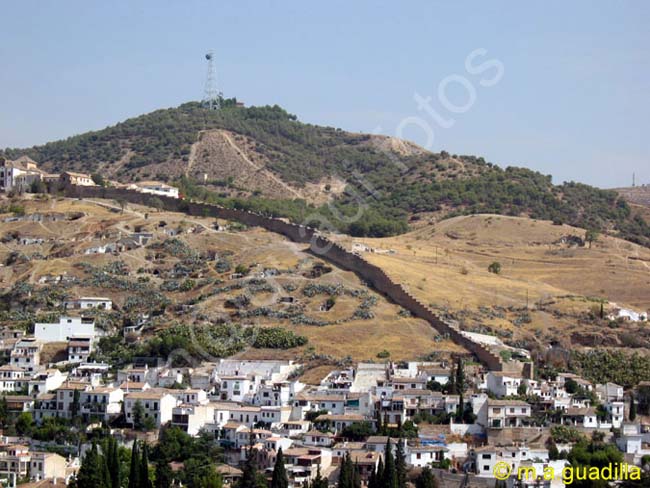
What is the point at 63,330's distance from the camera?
2375 inches

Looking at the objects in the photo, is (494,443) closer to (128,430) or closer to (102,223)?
(128,430)

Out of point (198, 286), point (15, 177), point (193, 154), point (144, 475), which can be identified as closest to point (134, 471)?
point (144, 475)

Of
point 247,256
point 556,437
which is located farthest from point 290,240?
point 556,437

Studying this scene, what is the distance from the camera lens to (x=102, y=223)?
79.1 metres

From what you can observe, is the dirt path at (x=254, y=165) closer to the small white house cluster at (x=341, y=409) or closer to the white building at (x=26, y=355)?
the white building at (x=26, y=355)

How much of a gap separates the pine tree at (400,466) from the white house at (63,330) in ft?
68.6

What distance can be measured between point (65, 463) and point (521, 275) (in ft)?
130

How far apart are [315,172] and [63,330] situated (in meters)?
63.1

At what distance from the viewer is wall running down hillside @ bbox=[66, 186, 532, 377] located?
56375 millimetres

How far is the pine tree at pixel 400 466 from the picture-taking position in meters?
42.1

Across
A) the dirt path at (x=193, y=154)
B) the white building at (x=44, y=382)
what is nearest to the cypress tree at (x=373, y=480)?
the white building at (x=44, y=382)

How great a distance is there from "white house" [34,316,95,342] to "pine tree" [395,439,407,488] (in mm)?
20900

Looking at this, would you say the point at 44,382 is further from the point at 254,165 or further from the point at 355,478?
the point at 254,165

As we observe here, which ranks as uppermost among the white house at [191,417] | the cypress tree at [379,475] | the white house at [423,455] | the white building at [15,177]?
the white building at [15,177]
